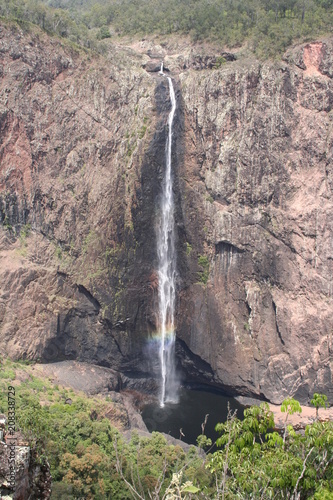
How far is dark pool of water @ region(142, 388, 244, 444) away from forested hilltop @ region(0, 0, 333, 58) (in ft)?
81.4

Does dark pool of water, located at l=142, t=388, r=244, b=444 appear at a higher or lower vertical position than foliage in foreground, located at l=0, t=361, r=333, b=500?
lower

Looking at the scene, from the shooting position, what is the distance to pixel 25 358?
111 feet

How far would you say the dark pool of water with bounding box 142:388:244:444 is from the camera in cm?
3262

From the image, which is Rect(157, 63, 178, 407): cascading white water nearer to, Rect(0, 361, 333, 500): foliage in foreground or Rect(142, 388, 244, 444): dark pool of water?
Rect(142, 388, 244, 444): dark pool of water

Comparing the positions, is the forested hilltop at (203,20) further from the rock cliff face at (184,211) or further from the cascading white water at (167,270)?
the cascading white water at (167,270)

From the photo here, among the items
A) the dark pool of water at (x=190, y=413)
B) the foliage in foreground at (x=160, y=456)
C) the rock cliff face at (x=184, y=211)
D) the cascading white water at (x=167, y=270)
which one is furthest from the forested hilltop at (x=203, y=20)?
the foliage in foreground at (x=160, y=456)

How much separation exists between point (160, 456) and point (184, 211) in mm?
18416

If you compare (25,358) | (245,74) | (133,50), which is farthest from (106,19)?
(25,358)

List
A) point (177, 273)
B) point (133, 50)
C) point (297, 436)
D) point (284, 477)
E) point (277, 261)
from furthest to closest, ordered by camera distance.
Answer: point (133, 50)
point (177, 273)
point (277, 261)
point (297, 436)
point (284, 477)

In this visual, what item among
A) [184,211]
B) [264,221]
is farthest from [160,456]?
[184,211]

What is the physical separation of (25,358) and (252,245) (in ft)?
55.5

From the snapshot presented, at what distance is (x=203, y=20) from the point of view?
44188 millimetres

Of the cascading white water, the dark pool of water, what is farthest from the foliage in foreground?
the cascading white water

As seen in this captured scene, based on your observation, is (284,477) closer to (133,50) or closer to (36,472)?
(36,472)
